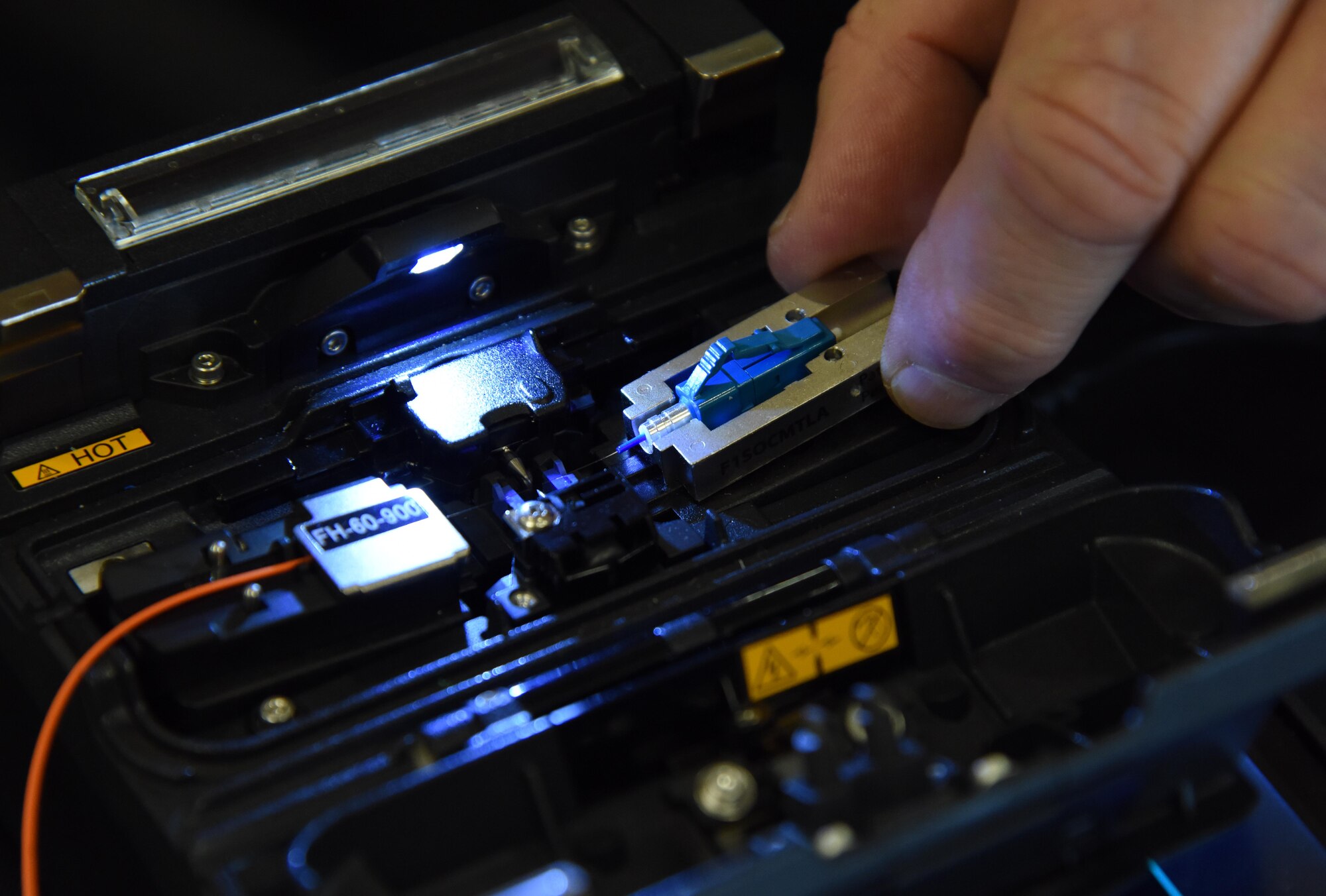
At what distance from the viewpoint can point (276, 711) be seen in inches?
57.1

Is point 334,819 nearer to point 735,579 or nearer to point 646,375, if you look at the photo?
point 735,579

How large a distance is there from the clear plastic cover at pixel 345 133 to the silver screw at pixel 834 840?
1051 millimetres

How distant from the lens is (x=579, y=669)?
139 centimetres

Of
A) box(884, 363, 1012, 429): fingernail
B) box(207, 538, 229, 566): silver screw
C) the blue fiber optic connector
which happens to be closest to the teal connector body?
the blue fiber optic connector

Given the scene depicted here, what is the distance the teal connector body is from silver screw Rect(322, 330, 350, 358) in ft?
1.37

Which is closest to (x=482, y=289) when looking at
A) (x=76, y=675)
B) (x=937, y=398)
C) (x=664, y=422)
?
(x=664, y=422)

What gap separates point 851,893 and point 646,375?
72 centimetres

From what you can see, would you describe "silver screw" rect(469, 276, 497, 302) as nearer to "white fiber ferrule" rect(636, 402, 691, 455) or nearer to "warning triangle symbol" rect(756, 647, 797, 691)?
"white fiber ferrule" rect(636, 402, 691, 455)

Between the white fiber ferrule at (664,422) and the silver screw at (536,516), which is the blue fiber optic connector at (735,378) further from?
the silver screw at (536,516)

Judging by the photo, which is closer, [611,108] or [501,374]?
[501,374]

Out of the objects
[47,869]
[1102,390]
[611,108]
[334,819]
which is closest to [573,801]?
[334,819]

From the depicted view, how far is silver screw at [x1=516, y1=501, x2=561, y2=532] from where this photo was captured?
1.55 metres

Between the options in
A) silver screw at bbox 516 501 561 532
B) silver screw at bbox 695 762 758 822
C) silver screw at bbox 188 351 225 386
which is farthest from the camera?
silver screw at bbox 188 351 225 386

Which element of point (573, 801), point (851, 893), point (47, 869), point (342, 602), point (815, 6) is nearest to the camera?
point (851, 893)
